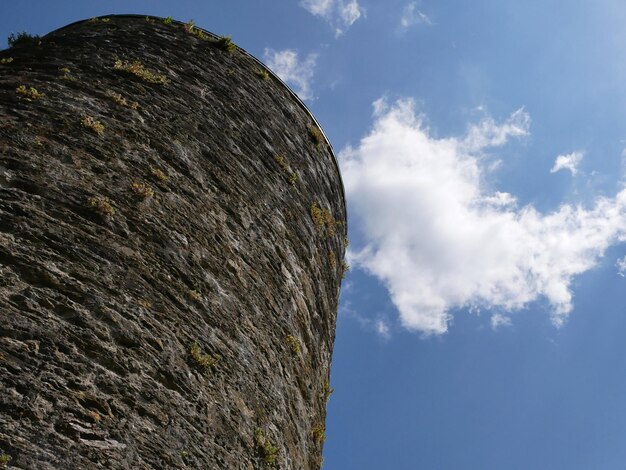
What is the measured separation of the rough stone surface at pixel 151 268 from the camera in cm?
294

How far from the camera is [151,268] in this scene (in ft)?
12.3

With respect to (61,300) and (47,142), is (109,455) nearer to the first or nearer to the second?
(61,300)

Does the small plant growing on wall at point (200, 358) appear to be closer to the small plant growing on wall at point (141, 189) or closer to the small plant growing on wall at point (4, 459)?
the small plant growing on wall at point (141, 189)

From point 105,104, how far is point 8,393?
104 inches

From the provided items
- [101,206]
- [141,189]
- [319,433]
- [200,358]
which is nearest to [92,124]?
[141,189]

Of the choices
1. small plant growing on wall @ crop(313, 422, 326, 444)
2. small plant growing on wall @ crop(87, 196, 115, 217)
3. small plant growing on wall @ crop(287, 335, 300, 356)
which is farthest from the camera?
small plant growing on wall @ crop(313, 422, 326, 444)

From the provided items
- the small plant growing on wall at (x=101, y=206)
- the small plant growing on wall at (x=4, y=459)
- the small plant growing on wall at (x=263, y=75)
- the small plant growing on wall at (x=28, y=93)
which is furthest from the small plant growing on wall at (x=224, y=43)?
the small plant growing on wall at (x=4, y=459)

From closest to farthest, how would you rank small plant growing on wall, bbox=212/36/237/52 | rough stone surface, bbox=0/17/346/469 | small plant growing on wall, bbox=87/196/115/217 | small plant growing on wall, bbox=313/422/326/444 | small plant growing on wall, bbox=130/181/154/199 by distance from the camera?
rough stone surface, bbox=0/17/346/469
small plant growing on wall, bbox=87/196/115/217
small plant growing on wall, bbox=130/181/154/199
small plant growing on wall, bbox=313/422/326/444
small plant growing on wall, bbox=212/36/237/52

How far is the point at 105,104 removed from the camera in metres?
4.75

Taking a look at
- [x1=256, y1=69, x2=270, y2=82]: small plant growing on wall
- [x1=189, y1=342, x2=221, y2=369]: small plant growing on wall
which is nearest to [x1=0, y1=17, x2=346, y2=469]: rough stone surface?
[x1=189, y1=342, x2=221, y2=369]: small plant growing on wall

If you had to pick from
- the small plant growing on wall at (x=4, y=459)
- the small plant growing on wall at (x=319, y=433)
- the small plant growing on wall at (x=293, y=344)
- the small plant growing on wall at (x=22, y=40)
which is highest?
the small plant growing on wall at (x=22, y=40)

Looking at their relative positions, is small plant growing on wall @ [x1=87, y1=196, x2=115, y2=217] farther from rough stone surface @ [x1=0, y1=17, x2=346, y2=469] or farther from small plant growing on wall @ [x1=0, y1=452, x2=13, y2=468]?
small plant growing on wall @ [x1=0, y1=452, x2=13, y2=468]

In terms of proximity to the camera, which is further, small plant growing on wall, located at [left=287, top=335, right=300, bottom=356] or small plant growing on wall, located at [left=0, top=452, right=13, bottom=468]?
small plant growing on wall, located at [left=287, top=335, right=300, bottom=356]

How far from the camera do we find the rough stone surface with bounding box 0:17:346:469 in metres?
2.94
